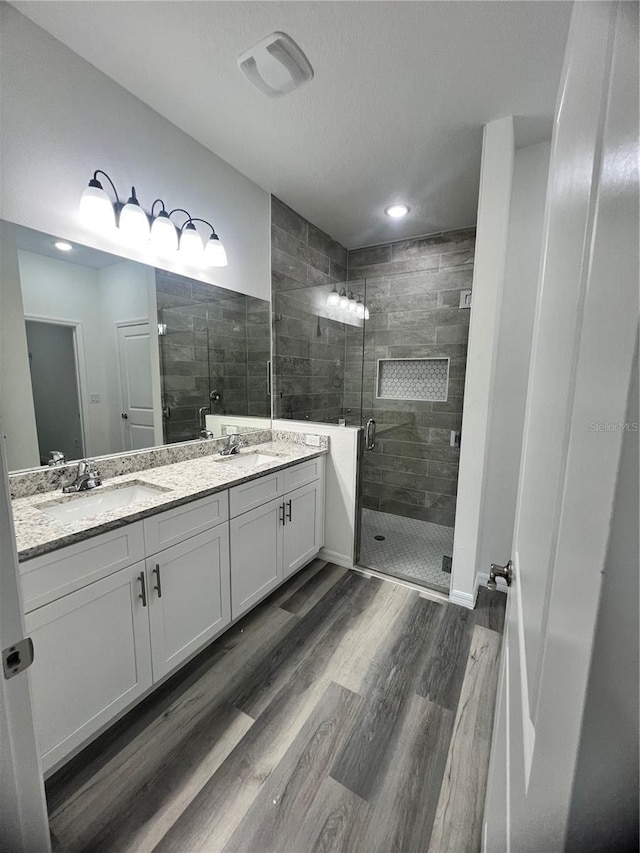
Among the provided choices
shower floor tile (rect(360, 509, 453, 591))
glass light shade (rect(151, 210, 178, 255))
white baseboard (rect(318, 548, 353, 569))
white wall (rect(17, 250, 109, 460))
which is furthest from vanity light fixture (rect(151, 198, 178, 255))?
shower floor tile (rect(360, 509, 453, 591))

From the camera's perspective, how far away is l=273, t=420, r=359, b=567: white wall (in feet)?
7.97

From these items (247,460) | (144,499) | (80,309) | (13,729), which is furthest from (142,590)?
(80,309)

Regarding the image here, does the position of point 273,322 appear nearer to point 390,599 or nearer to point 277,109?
point 277,109

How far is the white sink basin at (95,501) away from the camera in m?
1.43

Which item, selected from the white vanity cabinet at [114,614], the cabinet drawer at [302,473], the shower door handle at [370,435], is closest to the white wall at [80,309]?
the white vanity cabinet at [114,614]

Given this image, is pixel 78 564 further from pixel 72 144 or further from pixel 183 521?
pixel 72 144

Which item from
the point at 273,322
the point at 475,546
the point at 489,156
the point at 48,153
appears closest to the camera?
the point at 48,153

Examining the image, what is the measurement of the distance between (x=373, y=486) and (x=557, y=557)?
2.89 metres

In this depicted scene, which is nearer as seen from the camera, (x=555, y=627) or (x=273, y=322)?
(x=555, y=627)

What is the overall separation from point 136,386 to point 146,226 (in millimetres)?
821

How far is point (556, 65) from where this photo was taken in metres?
1.42

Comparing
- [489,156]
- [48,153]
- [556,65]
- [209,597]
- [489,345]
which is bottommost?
[209,597]

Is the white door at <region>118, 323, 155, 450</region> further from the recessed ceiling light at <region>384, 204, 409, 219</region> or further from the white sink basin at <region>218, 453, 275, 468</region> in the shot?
the recessed ceiling light at <region>384, 204, 409, 219</region>

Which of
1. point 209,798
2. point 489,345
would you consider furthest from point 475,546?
point 209,798
